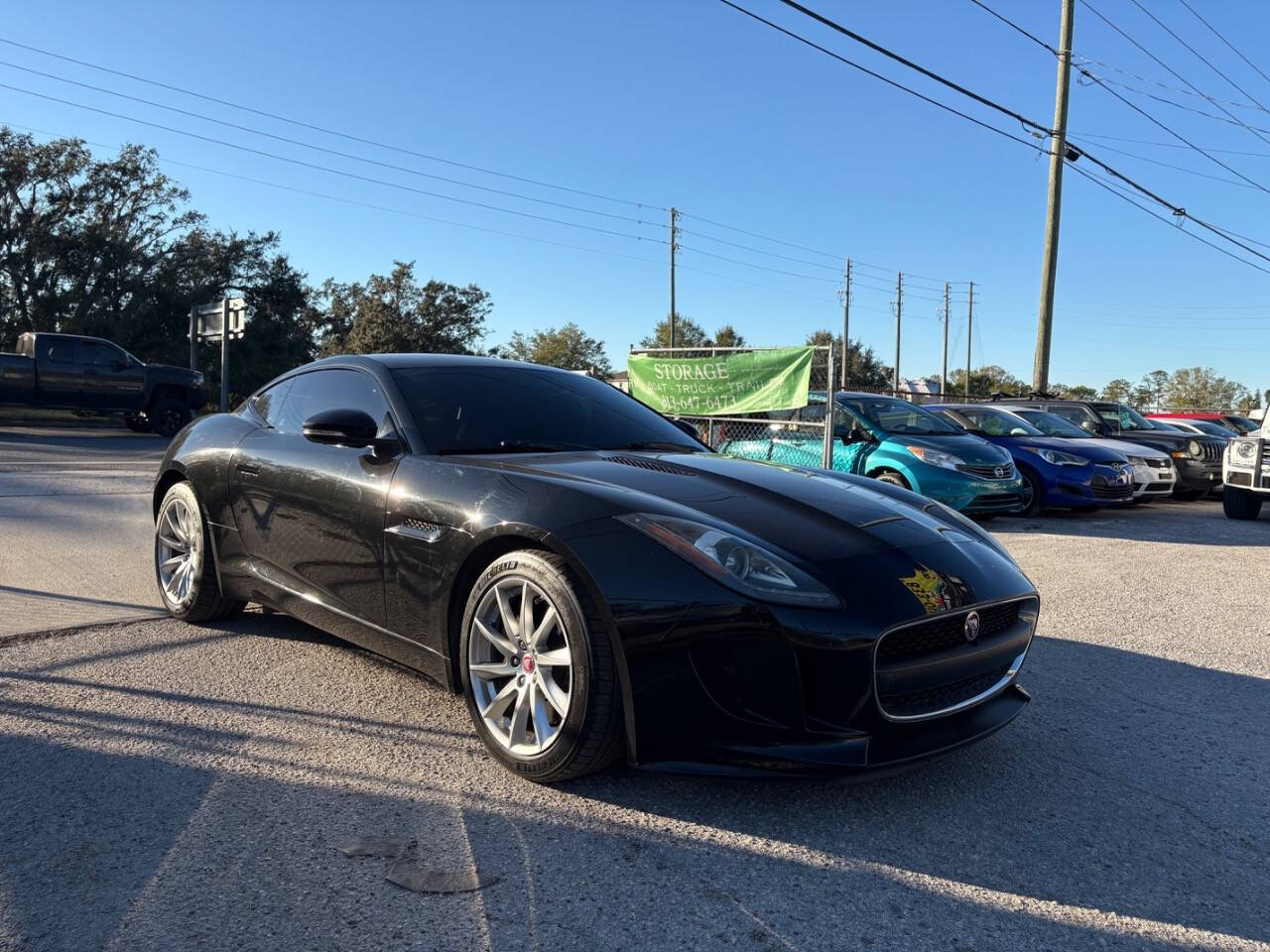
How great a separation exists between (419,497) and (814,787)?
64.5 inches

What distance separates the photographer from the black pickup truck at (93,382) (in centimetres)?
1966

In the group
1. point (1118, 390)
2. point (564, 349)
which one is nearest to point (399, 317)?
point (564, 349)

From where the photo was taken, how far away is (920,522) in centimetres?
329

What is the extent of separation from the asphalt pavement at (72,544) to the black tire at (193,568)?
0.30 m

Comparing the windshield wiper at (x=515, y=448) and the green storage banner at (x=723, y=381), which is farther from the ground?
the green storage banner at (x=723, y=381)

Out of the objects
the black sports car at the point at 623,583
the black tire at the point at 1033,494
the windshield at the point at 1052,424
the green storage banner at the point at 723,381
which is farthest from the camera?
the windshield at the point at 1052,424

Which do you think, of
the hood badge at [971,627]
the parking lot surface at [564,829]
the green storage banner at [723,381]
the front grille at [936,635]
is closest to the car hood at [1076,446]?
the green storage banner at [723,381]

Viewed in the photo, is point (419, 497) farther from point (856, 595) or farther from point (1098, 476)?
point (1098, 476)

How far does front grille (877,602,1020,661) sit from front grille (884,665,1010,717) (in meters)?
0.11

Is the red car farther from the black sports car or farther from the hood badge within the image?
the hood badge

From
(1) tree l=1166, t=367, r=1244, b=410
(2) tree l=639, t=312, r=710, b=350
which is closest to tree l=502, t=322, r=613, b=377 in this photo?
(2) tree l=639, t=312, r=710, b=350

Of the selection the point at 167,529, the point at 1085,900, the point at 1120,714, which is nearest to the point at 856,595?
the point at 1085,900

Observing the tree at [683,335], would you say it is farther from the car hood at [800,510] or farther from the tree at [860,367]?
the car hood at [800,510]

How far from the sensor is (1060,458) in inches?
433
